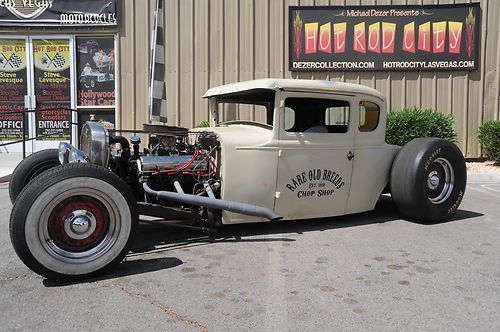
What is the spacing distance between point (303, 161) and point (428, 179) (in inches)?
67.0

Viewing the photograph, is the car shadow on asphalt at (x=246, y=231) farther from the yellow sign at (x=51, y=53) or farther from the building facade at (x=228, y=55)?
the yellow sign at (x=51, y=53)

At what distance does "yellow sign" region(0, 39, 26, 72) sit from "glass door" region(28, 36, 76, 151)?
0.26 metres

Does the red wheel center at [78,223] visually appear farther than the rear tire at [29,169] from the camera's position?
No

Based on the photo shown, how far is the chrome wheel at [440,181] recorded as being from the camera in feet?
18.0

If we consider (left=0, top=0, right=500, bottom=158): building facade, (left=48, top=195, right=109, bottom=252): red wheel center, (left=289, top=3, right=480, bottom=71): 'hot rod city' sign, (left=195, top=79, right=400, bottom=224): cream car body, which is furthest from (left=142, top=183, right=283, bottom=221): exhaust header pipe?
(left=289, top=3, right=480, bottom=71): 'hot rod city' sign

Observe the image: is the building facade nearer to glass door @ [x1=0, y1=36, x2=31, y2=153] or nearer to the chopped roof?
glass door @ [x1=0, y1=36, x2=31, y2=153]

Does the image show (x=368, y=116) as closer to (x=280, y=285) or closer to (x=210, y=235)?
(x=210, y=235)

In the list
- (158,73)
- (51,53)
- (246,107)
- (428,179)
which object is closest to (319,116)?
(246,107)

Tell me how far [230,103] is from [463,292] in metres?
3.49

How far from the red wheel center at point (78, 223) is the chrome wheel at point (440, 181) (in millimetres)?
3778

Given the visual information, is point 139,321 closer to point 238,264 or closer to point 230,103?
point 238,264

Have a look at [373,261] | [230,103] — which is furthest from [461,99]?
[373,261]

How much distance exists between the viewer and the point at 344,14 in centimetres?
1206

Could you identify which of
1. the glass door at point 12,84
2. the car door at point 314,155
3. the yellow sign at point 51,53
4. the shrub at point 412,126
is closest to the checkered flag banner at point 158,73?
the yellow sign at point 51,53
